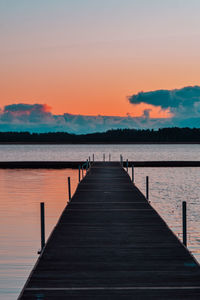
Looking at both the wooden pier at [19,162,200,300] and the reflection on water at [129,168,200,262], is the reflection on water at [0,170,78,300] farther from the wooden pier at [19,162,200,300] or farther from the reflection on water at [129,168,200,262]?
the reflection on water at [129,168,200,262]

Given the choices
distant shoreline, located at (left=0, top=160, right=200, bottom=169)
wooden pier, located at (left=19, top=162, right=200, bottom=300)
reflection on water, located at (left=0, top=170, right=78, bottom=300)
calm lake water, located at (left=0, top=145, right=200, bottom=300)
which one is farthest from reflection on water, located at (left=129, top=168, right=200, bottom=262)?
distant shoreline, located at (left=0, top=160, right=200, bottom=169)

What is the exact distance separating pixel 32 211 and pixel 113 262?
16353 millimetres

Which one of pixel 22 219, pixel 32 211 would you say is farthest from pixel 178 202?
pixel 22 219

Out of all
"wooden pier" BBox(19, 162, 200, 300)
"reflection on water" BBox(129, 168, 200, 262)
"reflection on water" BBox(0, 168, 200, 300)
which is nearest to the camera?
"wooden pier" BBox(19, 162, 200, 300)

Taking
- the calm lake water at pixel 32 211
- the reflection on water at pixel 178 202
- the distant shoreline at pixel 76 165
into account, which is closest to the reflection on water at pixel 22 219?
the calm lake water at pixel 32 211

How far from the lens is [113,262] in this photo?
9984mm

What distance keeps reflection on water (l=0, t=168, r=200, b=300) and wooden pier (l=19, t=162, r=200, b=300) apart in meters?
Answer: 1.72

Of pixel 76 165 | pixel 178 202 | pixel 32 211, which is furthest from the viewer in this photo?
pixel 76 165

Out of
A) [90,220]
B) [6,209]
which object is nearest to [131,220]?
[90,220]

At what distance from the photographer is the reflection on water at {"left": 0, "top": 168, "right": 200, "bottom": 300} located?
1395cm

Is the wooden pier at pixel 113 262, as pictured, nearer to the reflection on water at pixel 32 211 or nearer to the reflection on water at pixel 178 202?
the reflection on water at pixel 32 211

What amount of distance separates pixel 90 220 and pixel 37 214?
32.5 ft

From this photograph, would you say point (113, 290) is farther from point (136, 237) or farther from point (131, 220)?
point (131, 220)

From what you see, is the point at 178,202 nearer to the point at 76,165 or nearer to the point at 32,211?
the point at 32,211
